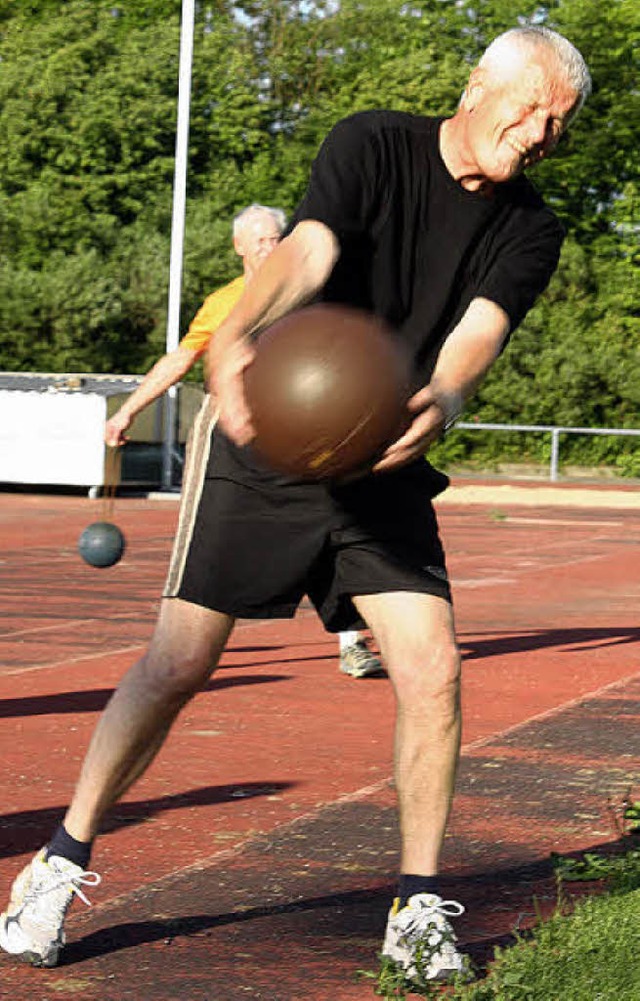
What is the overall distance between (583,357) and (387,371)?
116 ft

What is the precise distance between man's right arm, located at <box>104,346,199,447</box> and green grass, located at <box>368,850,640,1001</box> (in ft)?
5.39

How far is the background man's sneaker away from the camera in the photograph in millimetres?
8672

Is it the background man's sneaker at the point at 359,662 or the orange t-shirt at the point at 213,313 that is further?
the background man's sneaker at the point at 359,662

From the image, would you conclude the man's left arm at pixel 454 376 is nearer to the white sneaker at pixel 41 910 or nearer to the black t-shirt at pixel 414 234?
the black t-shirt at pixel 414 234

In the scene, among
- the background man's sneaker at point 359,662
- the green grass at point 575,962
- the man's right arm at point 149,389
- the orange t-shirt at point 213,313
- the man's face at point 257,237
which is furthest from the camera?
the background man's sneaker at point 359,662

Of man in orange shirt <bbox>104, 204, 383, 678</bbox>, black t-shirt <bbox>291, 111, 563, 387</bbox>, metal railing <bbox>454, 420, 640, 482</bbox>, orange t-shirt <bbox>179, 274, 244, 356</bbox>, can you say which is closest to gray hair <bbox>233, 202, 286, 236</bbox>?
man in orange shirt <bbox>104, 204, 383, 678</bbox>

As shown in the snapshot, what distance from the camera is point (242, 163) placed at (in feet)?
159


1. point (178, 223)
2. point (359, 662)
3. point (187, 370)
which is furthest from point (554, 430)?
point (187, 370)

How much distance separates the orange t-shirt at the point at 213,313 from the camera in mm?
6535

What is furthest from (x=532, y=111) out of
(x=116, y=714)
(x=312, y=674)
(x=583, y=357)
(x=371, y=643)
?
(x=583, y=357)

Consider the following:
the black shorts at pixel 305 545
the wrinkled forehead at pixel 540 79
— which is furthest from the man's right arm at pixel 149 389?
the wrinkled forehead at pixel 540 79

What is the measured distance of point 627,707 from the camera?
Answer: 316 inches

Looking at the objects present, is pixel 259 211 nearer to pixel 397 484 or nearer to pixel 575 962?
pixel 397 484

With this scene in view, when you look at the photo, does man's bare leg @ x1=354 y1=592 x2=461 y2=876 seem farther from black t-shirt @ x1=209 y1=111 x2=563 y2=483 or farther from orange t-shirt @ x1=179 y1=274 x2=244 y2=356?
orange t-shirt @ x1=179 y1=274 x2=244 y2=356
